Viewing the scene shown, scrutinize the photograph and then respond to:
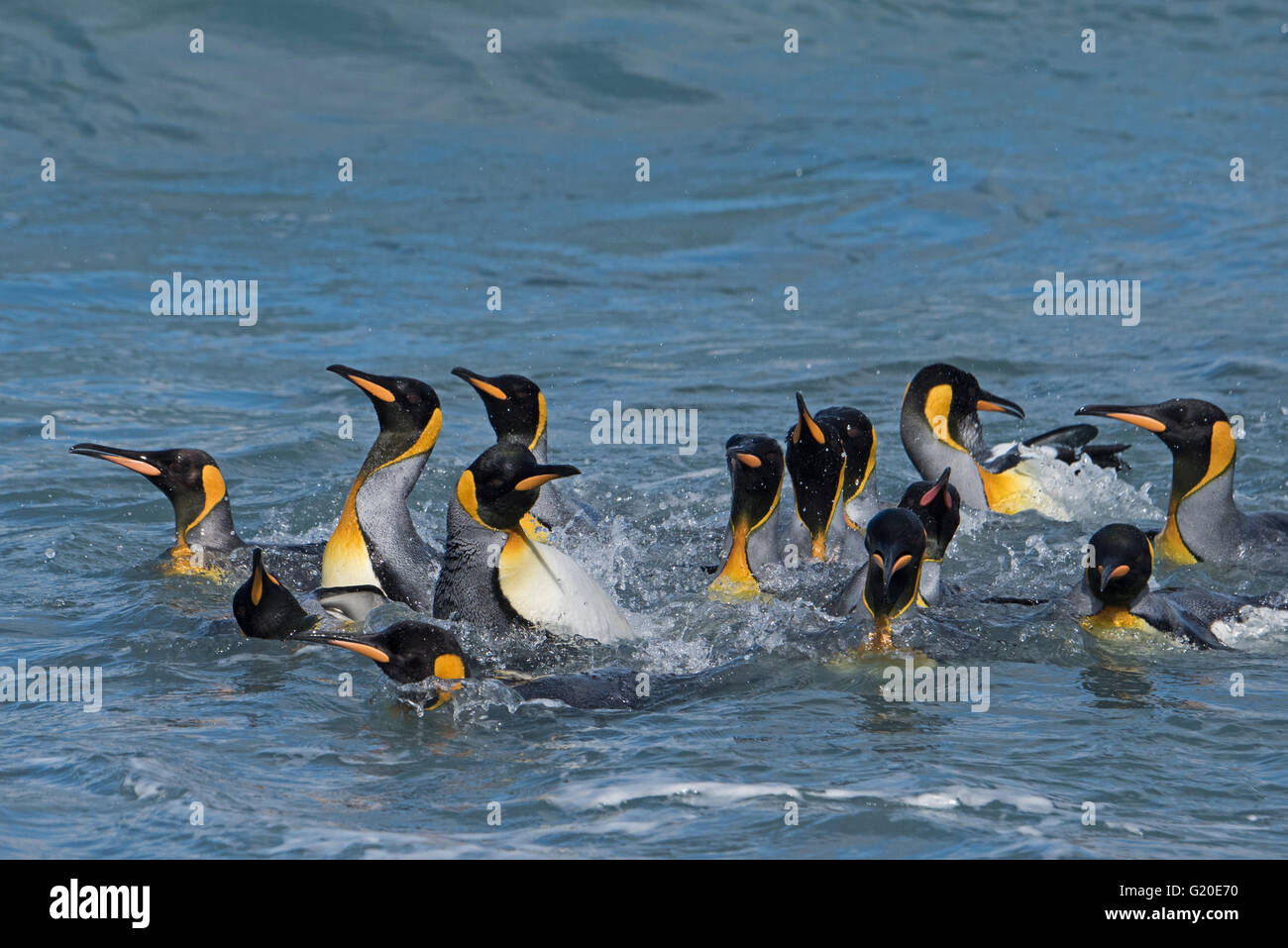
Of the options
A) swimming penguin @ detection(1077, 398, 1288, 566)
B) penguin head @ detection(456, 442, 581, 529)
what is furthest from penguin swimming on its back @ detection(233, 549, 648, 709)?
swimming penguin @ detection(1077, 398, 1288, 566)

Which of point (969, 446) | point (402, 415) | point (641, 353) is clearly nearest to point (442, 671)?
point (402, 415)

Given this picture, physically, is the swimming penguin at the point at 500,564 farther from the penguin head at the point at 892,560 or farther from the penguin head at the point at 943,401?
the penguin head at the point at 943,401

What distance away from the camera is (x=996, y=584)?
7.36 m

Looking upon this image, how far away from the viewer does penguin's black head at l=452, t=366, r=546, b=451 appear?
7.70 metres

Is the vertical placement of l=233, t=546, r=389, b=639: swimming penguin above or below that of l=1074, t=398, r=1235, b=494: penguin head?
below

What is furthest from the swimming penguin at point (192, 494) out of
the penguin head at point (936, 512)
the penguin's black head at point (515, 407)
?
the penguin head at point (936, 512)

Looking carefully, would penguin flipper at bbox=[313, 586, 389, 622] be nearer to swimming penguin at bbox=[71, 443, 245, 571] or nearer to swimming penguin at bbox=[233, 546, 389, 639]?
swimming penguin at bbox=[233, 546, 389, 639]

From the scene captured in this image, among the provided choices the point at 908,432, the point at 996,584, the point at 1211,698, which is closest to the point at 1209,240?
the point at 908,432

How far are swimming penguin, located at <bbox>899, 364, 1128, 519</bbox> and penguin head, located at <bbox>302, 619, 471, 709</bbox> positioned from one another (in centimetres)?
399

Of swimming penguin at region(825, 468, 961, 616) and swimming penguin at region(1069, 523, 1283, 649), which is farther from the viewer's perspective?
swimming penguin at region(825, 468, 961, 616)

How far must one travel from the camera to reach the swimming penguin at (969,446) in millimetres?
8688

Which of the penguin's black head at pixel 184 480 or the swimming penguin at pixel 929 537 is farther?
the penguin's black head at pixel 184 480

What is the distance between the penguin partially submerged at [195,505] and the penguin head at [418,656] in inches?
83.6

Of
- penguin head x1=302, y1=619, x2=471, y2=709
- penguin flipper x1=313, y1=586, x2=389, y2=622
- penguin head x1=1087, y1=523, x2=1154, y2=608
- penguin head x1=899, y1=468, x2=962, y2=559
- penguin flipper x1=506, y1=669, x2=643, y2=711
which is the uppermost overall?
penguin head x1=899, y1=468, x2=962, y2=559
